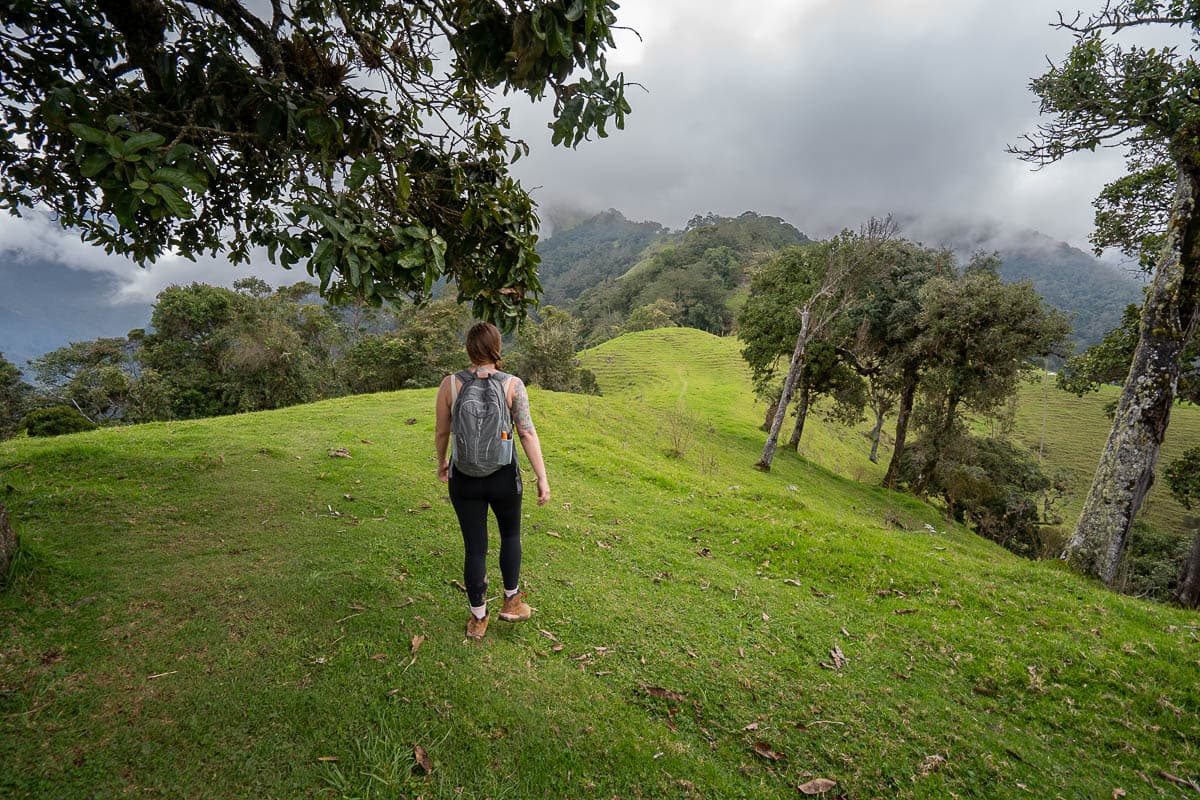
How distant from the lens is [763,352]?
22203mm

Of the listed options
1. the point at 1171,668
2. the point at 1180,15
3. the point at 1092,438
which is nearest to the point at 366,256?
the point at 1171,668

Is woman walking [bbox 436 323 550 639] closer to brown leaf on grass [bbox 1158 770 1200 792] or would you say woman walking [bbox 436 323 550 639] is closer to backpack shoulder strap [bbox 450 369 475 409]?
backpack shoulder strap [bbox 450 369 475 409]

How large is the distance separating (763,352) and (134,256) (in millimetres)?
21758

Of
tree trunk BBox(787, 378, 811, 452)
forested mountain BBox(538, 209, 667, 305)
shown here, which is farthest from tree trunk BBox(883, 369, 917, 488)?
forested mountain BBox(538, 209, 667, 305)

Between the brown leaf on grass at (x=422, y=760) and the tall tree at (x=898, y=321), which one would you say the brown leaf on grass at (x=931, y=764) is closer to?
the brown leaf on grass at (x=422, y=760)

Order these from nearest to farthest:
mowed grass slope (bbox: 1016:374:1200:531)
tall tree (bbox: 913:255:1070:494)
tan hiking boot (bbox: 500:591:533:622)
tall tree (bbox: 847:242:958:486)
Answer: tan hiking boot (bbox: 500:591:533:622) < tall tree (bbox: 913:255:1070:494) < tall tree (bbox: 847:242:958:486) < mowed grass slope (bbox: 1016:374:1200:531)

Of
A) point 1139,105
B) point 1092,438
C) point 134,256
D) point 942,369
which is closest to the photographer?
point 134,256

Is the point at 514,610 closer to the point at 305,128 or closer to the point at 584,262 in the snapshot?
the point at 305,128

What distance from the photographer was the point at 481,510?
130 inches

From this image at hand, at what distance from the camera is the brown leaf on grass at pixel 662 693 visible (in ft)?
10.6

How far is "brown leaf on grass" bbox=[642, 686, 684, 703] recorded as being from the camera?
3.23m

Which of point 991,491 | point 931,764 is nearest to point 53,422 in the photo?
point 931,764

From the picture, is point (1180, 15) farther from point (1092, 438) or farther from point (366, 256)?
point (1092, 438)

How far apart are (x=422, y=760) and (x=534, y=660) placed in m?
1.05
